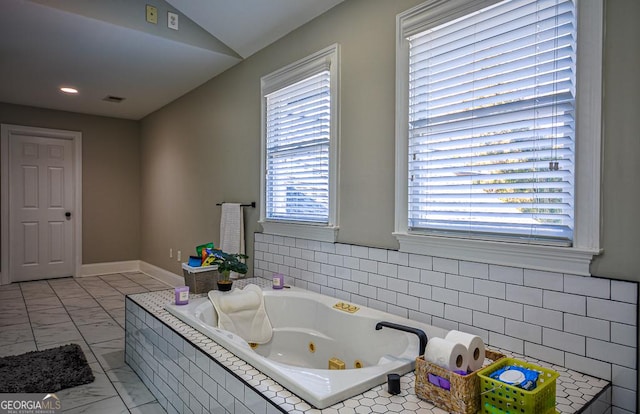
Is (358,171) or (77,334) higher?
(358,171)

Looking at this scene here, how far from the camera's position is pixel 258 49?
3486mm

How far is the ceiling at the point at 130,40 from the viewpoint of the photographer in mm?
2854

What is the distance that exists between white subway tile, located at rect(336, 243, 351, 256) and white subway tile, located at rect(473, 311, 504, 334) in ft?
3.02

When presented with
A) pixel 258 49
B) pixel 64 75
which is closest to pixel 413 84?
pixel 258 49

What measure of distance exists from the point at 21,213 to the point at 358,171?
17.1ft

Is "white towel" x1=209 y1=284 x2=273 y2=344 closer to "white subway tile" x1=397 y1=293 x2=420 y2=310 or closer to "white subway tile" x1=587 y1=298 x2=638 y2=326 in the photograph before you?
"white subway tile" x1=397 y1=293 x2=420 y2=310

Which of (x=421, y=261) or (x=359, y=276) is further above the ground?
(x=421, y=261)

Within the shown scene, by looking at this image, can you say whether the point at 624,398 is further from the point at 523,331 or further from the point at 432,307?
the point at 432,307

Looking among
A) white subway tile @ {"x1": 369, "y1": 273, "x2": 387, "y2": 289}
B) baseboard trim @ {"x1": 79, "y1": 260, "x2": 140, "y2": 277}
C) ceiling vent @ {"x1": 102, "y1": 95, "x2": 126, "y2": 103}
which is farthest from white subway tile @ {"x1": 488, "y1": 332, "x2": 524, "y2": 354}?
baseboard trim @ {"x1": 79, "y1": 260, "x2": 140, "y2": 277}

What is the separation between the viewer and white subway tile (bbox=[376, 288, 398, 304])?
2312 millimetres

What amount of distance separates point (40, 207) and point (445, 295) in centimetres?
579

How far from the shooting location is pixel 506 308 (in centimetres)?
180

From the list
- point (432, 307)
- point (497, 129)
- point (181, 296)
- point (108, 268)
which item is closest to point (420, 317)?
point (432, 307)

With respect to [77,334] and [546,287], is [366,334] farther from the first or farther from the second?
[77,334]
